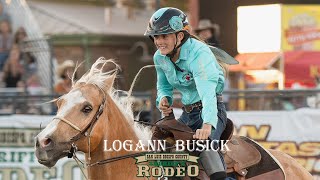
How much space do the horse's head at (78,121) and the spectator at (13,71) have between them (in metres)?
6.96

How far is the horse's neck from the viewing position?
18.3 ft

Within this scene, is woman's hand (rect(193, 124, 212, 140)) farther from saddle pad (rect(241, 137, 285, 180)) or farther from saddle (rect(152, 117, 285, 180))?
saddle pad (rect(241, 137, 285, 180))

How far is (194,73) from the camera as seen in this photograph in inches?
213

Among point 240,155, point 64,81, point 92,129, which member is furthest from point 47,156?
point 64,81

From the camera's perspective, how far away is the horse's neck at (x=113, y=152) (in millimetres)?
5578

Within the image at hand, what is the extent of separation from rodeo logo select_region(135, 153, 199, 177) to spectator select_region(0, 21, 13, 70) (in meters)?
7.73

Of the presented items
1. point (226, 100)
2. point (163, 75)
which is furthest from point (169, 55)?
point (226, 100)

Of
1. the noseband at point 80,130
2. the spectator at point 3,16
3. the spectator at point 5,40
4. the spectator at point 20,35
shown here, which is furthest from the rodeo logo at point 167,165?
the spectator at point 3,16

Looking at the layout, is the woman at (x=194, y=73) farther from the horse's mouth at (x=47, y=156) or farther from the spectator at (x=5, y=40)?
the spectator at (x=5, y=40)

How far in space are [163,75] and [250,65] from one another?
6.41 m

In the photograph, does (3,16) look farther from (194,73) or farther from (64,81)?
(194,73)

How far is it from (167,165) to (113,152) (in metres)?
0.41

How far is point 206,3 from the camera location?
1277 centimetres

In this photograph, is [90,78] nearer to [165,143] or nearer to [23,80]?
[165,143]
